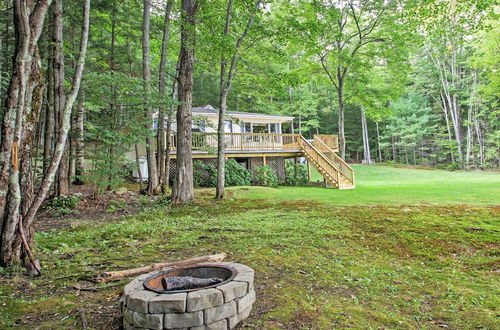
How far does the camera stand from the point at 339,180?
14.0 meters

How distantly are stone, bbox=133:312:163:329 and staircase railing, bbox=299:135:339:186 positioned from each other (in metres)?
12.6

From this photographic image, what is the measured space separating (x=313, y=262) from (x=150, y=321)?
2.35 m

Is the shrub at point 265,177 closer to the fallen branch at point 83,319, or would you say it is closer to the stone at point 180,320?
the fallen branch at point 83,319

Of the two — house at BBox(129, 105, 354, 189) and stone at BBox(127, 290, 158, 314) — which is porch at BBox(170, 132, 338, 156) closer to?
house at BBox(129, 105, 354, 189)

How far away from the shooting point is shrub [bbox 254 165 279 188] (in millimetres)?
15773

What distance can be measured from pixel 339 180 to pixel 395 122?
21766mm

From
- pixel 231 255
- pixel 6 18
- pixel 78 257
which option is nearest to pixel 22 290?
pixel 78 257

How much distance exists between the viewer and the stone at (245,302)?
8.15 ft

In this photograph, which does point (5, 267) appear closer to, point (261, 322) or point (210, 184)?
point (261, 322)

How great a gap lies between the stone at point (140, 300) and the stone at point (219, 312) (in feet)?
1.48

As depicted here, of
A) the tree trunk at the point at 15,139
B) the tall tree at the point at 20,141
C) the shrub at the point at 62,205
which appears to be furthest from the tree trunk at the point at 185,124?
the tree trunk at the point at 15,139

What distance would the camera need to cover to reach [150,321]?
2.24 m

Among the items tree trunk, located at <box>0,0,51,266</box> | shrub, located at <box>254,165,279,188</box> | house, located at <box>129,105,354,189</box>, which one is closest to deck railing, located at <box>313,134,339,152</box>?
house, located at <box>129,105,354,189</box>

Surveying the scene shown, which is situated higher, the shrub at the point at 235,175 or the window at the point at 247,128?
the window at the point at 247,128
